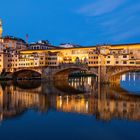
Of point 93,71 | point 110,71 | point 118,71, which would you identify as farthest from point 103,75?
point 93,71

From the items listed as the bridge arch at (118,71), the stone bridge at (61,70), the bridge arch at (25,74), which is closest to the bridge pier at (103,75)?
the bridge arch at (118,71)

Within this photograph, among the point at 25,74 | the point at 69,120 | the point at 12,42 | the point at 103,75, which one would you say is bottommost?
the point at 69,120


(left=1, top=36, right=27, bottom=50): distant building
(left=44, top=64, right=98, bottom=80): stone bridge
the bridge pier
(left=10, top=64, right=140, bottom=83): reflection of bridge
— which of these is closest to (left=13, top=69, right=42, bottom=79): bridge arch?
(left=10, top=64, right=140, bottom=83): reflection of bridge

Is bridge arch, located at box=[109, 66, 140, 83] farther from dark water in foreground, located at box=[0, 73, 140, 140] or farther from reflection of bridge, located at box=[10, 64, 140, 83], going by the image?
dark water in foreground, located at box=[0, 73, 140, 140]

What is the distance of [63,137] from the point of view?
14133 mm

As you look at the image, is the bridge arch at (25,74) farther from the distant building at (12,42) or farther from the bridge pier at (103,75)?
the bridge pier at (103,75)

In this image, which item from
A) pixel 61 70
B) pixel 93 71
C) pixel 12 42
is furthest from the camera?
pixel 12 42

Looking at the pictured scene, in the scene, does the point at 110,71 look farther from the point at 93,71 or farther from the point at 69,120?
the point at 69,120

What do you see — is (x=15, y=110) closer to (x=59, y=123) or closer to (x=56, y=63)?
(x=59, y=123)

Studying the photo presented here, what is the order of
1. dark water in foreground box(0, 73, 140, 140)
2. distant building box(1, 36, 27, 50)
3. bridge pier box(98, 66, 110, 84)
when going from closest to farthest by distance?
dark water in foreground box(0, 73, 140, 140) < bridge pier box(98, 66, 110, 84) < distant building box(1, 36, 27, 50)

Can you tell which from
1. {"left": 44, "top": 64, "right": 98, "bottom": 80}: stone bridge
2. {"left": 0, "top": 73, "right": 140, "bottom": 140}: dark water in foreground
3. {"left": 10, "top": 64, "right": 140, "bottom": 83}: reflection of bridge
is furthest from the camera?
{"left": 44, "top": 64, "right": 98, "bottom": 80}: stone bridge

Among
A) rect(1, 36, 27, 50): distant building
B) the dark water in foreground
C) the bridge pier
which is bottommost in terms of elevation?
the dark water in foreground

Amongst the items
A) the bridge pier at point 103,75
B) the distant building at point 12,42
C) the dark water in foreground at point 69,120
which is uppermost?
the distant building at point 12,42

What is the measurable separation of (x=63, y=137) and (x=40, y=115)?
19.7 feet
